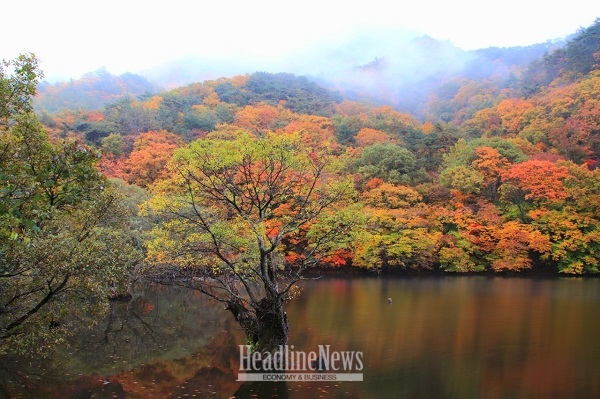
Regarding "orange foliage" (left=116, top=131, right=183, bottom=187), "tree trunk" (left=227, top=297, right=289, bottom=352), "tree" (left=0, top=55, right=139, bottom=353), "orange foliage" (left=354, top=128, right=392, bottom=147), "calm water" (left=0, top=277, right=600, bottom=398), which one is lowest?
"calm water" (left=0, top=277, right=600, bottom=398)

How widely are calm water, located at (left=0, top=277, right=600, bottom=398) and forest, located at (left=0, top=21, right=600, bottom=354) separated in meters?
2.40

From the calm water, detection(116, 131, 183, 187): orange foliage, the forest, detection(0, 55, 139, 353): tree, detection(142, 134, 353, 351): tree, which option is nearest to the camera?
detection(0, 55, 139, 353): tree

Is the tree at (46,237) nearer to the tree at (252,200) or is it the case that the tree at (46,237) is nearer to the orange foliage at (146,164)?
the tree at (252,200)

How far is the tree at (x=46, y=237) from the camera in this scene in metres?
6.90

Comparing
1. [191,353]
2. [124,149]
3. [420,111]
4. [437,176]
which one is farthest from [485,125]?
[191,353]

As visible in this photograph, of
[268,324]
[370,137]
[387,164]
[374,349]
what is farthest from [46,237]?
[370,137]

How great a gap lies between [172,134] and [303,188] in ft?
123

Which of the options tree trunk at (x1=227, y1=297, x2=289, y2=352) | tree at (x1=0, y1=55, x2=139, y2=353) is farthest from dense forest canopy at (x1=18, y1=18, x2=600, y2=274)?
tree at (x1=0, y1=55, x2=139, y2=353)

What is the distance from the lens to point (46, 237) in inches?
330

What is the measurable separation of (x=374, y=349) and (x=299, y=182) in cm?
563

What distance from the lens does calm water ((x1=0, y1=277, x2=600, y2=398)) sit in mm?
Answer: 10609

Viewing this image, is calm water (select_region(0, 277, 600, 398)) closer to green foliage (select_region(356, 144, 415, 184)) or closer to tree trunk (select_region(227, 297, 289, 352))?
tree trunk (select_region(227, 297, 289, 352))

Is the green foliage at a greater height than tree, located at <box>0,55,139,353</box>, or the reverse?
the green foliage

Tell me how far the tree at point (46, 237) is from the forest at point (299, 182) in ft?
0.16
